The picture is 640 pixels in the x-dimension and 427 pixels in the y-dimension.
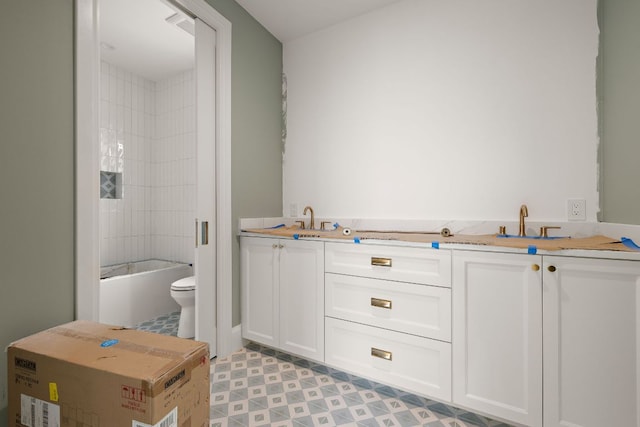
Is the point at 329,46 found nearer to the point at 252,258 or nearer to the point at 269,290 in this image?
the point at 252,258

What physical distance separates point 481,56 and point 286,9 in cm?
148

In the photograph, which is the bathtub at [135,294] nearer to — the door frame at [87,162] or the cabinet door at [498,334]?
the door frame at [87,162]

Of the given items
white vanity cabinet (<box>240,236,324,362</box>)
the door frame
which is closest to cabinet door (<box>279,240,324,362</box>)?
white vanity cabinet (<box>240,236,324,362</box>)

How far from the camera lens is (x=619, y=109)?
146cm

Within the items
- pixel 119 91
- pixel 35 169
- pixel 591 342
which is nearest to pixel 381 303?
pixel 591 342

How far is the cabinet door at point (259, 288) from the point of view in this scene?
2.05 meters

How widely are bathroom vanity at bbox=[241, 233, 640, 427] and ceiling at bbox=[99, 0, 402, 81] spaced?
5.93 feet

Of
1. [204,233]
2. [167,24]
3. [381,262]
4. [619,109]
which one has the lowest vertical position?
[381,262]

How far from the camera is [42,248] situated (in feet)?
3.86

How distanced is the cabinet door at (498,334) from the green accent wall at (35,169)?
5.94 ft

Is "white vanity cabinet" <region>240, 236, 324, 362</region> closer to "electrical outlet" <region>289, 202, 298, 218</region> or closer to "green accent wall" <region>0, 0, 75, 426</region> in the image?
"electrical outlet" <region>289, 202, 298, 218</region>

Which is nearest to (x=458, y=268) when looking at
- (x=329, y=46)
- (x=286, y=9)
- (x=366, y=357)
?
(x=366, y=357)

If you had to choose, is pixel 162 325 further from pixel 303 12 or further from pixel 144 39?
pixel 303 12

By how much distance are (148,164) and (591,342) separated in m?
4.30
